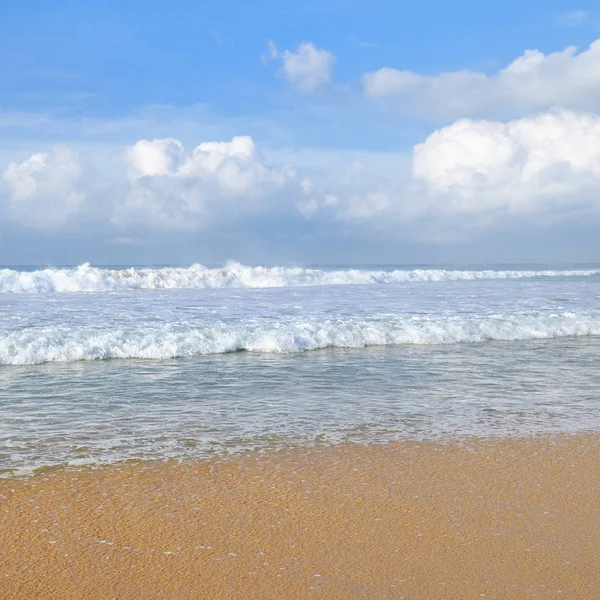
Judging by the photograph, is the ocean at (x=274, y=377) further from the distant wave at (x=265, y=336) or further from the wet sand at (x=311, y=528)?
the wet sand at (x=311, y=528)

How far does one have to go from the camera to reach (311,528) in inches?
154

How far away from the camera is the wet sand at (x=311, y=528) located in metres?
3.21

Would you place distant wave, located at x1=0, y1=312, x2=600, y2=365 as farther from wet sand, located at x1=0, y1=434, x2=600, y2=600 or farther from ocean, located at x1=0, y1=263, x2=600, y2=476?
wet sand, located at x1=0, y1=434, x2=600, y2=600

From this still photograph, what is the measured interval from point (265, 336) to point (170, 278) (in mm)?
29095

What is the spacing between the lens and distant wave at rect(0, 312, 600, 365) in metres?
11.8

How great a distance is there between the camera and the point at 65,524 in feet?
13.0

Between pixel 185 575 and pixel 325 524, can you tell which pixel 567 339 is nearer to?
pixel 325 524

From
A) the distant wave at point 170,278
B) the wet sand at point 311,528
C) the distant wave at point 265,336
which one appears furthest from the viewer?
the distant wave at point 170,278

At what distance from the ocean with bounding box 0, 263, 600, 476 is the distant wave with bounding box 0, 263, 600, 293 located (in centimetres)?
1496

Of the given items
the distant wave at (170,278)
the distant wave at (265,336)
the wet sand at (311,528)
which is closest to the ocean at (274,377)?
the distant wave at (265,336)

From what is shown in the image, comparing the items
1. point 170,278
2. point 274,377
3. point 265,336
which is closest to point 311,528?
point 274,377

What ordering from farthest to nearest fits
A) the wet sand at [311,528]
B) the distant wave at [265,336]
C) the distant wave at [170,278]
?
the distant wave at [170,278] < the distant wave at [265,336] < the wet sand at [311,528]

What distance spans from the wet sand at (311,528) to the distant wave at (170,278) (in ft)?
101

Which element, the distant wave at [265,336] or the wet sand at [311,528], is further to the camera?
the distant wave at [265,336]
